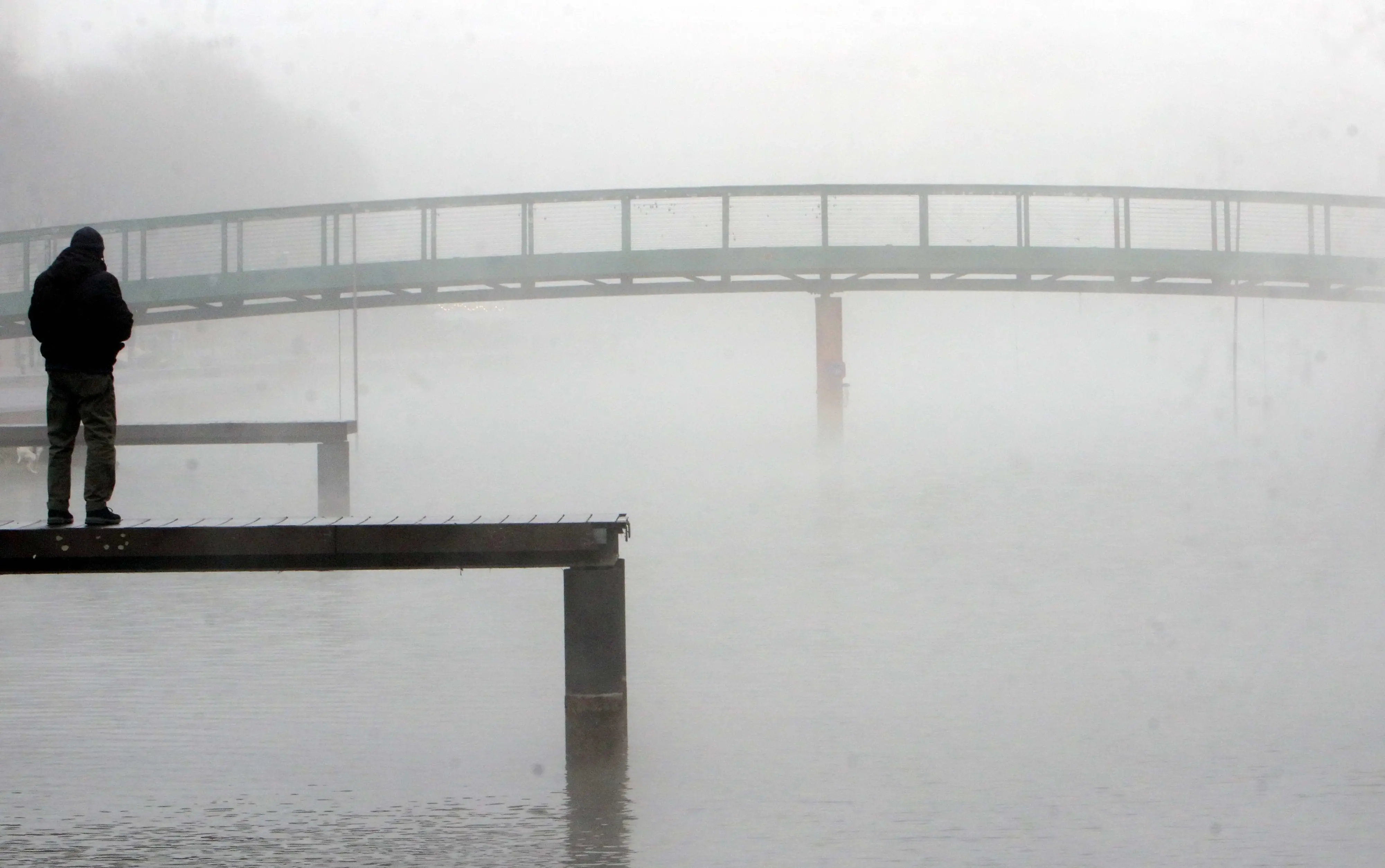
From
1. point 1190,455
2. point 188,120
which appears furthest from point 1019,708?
point 188,120

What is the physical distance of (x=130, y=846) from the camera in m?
7.12

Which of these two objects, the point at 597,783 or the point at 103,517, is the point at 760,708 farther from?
the point at 103,517

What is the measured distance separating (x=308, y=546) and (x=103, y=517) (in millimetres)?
1228

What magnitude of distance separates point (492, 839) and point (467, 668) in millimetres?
4232

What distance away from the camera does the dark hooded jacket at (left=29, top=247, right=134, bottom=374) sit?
9.20 meters

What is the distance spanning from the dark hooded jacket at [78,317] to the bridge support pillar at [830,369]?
3383cm

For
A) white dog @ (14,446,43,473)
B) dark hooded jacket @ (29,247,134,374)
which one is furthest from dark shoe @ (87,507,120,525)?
white dog @ (14,446,43,473)

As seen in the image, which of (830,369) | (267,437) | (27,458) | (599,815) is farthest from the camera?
(830,369)

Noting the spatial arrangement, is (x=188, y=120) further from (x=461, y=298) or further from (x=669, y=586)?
(x=669, y=586)

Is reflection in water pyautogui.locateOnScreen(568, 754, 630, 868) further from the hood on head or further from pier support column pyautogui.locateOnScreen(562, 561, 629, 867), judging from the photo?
the hood on head

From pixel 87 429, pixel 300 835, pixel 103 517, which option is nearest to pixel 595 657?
pixel 300 835

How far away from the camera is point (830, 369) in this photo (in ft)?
145

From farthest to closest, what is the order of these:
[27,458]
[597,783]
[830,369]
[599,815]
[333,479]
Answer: [830,369] → [27,458] → [333,479] → [597,783] → [599,815]

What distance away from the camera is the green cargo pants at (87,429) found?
9312mm
